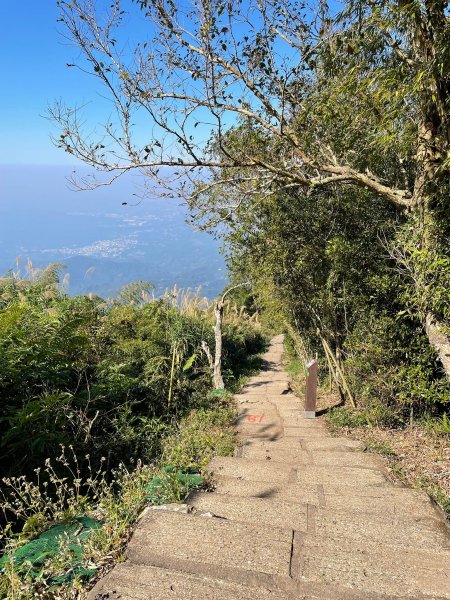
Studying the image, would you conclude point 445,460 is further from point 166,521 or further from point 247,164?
point 247,164

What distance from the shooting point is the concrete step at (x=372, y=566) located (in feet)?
5.51

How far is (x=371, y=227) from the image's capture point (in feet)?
16.8

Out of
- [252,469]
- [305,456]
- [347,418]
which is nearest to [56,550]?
[252,469]

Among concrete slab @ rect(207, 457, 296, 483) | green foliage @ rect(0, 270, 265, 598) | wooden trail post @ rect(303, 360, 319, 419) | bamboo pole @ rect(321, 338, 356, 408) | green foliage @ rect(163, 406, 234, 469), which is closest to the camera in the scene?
green foliage @ rect(0, 270, 265, 598)

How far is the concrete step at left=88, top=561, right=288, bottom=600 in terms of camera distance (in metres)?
1.54

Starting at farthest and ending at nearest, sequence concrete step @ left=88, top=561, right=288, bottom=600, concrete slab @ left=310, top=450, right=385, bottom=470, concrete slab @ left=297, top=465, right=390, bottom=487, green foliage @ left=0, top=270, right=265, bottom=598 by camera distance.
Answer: concrete slab @ left=310, top=450, right=385, bottom=470 → concrete slab @ left=297, top=465, right=390, bottom=487 → green foliage @ left=0, top=270, right=265, bottom=598 → concrete step @ left=88, top=561, right=288, bottom=600

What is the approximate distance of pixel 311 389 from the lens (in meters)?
5.60

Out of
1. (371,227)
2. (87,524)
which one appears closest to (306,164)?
(371,227)

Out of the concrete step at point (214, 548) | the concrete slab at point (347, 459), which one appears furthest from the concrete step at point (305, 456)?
the concrete step at point (214, 548)

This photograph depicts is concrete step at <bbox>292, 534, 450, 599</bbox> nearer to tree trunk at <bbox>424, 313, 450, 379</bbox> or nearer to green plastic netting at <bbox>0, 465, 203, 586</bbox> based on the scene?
green plastic netting at <bbox>0, 465, 203, 586</bbox>

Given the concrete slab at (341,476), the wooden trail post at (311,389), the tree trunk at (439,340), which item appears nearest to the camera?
the concrete slab at (341,476)

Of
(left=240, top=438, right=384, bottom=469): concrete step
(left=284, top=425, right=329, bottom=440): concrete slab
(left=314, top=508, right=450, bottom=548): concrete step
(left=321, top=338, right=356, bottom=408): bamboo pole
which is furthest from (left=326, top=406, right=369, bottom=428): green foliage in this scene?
(left=314, top=508, right=450, bottom=548): concrete step

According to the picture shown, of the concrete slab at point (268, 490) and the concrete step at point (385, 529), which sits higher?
the concrete step at point (385, 529)

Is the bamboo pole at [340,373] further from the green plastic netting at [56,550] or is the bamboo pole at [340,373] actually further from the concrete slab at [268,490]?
the green plastic netting at [56,550]
